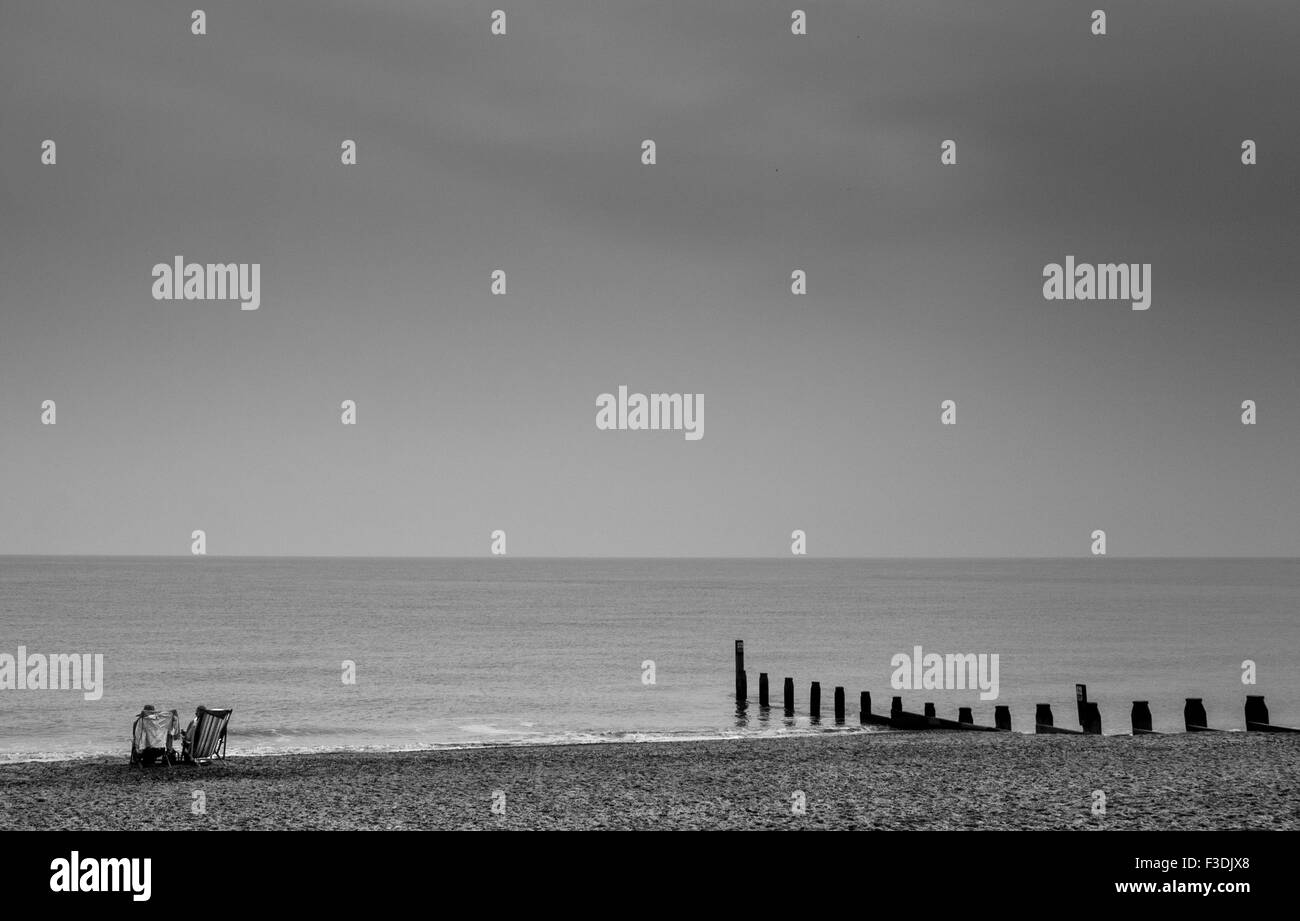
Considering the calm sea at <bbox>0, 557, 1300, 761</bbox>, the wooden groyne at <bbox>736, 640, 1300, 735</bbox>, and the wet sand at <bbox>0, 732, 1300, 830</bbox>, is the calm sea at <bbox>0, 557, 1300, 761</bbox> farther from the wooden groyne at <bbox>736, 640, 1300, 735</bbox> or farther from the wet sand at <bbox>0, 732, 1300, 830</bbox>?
the wet sand at <bbox>0, 732, 1300, 830</bbox>

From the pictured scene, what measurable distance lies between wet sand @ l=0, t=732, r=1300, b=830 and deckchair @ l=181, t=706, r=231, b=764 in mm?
365

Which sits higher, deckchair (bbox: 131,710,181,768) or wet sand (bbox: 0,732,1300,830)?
deckchair (bbox: 131,710,181,768)

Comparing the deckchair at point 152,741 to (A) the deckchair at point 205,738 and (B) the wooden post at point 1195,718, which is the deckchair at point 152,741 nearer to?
(A) the deckchair at point 205,738

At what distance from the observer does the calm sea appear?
41.2 meters

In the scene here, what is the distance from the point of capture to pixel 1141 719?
1196 inches

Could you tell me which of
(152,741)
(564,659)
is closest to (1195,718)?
(152,741)

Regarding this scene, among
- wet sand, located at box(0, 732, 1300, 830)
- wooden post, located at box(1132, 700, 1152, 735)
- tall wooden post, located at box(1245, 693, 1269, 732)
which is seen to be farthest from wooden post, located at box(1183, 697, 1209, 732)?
wet sand, located at box(0, 732, 1300, 830)

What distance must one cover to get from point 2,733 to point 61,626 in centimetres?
6692

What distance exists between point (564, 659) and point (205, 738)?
153 ft

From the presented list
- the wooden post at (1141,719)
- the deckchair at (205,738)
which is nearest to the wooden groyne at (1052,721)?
the wooden post at (1141,719)

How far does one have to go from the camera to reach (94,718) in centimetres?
4109
